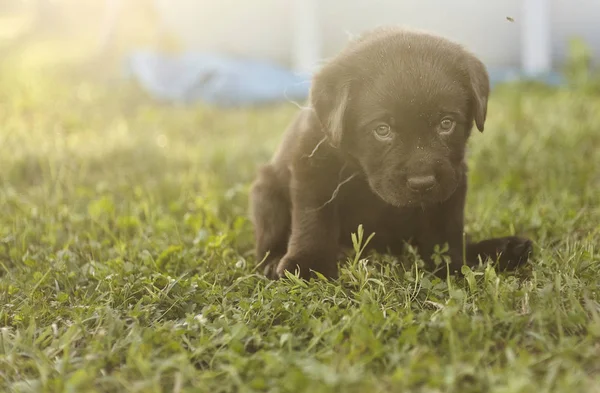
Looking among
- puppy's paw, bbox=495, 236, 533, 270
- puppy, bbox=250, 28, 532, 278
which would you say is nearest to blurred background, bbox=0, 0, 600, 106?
puppy, bbox=250, 28, 532, 278

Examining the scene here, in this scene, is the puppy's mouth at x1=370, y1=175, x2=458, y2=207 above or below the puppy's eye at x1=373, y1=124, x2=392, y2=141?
below

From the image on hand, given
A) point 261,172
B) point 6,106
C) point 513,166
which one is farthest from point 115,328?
point 6,106

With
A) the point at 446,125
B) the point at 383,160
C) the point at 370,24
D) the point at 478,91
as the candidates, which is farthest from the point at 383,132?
the point at 370,24

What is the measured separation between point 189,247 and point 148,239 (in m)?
0.20

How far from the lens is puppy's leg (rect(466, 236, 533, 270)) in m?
2.69

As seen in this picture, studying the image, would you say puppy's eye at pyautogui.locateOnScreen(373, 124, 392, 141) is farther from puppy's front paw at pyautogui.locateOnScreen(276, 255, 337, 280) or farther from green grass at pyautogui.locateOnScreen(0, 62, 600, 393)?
puppy's front paw at pyautogui.locateOnScreen(276, 255, 337, 280)

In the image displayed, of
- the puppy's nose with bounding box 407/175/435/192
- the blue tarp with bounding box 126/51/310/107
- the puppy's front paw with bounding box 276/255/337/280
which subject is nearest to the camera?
the puppy's nose with bounding box 407/175/435/192

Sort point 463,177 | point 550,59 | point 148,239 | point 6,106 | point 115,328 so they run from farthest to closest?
point 550,59, point 6,106, point 148,239, point 463,177, point 115,328

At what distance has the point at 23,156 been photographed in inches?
184

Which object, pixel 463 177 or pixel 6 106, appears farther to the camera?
pixel 6 106

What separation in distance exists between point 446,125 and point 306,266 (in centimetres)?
79

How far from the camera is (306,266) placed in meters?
2.67

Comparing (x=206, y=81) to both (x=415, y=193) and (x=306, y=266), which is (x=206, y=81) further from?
(x=415, y=193)

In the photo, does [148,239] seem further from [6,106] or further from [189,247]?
[6,106]
